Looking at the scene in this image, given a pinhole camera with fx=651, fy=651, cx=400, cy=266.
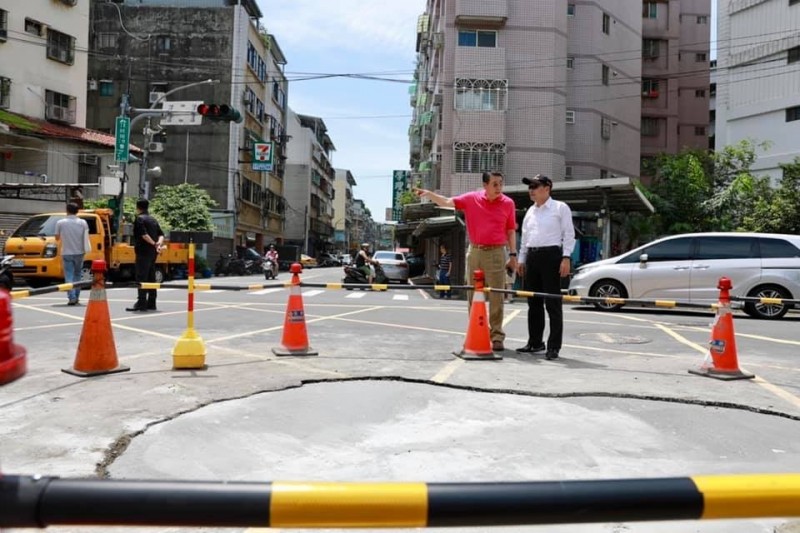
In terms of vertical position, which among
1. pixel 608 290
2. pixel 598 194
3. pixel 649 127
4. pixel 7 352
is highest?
pixel 649 127

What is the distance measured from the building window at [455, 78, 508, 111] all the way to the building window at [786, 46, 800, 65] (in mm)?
13916

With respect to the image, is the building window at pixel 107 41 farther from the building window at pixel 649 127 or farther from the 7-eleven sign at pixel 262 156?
the building window at pixel 649 127

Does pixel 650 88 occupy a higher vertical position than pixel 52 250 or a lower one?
higher

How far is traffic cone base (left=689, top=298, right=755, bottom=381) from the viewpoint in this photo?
599cm

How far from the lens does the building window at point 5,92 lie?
26922 mm

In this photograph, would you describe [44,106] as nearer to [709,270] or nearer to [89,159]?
[89,159]

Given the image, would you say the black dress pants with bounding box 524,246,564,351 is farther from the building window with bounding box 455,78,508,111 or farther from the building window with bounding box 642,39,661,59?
the building window with bounding box 642,39,661,59

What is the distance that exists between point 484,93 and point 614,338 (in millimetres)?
24107

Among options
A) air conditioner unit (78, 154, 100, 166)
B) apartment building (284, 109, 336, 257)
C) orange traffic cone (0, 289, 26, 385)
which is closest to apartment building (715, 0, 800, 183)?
air conditioner unit (78, 154, 100, 166)

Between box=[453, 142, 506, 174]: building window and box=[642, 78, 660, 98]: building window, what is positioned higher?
box=[642, 78, 660, 98]: building window

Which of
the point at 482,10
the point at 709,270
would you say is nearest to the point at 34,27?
the point at 482,10

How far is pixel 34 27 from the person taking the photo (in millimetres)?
28844

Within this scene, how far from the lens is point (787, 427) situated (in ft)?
14.4

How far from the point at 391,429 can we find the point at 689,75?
52.1 m
